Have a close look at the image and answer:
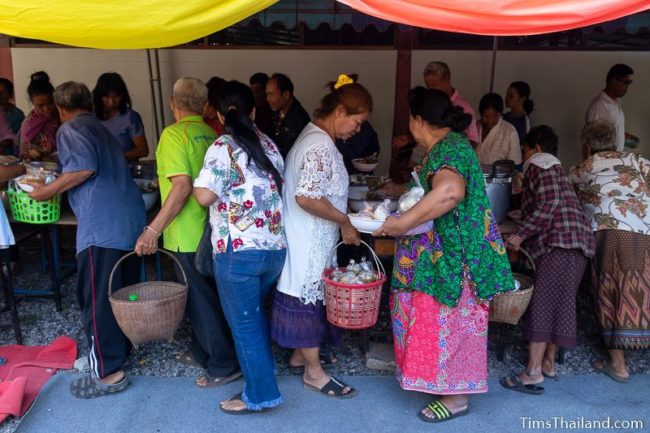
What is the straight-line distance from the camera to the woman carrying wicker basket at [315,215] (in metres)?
2.66

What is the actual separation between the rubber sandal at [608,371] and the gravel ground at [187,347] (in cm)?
4

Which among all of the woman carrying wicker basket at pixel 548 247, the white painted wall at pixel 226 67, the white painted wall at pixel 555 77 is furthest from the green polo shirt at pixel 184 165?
the white painted wall at pixel 555 77

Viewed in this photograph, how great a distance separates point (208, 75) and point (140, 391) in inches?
180

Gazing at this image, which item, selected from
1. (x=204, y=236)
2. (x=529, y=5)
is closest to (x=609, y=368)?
(x=529, y=5)

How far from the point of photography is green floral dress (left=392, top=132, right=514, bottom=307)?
2.56m

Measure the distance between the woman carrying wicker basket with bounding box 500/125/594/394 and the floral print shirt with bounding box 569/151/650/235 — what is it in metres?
0.19

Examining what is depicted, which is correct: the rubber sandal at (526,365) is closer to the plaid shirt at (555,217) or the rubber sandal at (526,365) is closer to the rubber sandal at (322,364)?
the plaid shirt at (555,217)

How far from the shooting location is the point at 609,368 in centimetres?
332

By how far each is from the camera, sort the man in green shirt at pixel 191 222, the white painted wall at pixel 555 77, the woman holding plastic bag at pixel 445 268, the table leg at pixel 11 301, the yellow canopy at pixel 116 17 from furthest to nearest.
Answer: the white painted wall at pixel 555 77 → the table leg at pixel 11 301 → the man in green shirt at pixel 191 222 → the woman holding plastic bag at pixel 445 268 → the yellow canopy at pixel 116 17

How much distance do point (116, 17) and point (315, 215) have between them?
4.01 feet

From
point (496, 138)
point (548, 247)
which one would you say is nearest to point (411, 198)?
point (548, 247)

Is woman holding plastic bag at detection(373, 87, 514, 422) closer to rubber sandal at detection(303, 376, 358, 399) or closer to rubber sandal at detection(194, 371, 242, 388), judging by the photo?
rubber sandal at detection(303, 376, 358, 399)

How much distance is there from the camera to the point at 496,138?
15.4 ft

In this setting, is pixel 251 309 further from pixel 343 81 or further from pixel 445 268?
pixel 343 81
